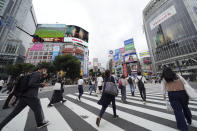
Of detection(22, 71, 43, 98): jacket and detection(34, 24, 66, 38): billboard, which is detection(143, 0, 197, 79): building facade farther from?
detection(34, 24, 66, 38): billboard

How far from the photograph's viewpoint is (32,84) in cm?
204

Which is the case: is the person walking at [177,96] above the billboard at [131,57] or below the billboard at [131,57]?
below

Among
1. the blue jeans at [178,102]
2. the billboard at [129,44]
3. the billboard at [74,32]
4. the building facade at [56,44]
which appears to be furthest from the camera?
the billboard at [74,32]

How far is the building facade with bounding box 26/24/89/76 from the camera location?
44.9 metres

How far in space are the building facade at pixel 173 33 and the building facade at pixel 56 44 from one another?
4190 cm

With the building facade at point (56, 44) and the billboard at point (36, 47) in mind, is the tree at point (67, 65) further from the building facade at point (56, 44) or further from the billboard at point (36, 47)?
the billboard at point (36, 47)

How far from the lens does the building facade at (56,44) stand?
44906 millimetres

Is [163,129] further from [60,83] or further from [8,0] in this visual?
[8,0]

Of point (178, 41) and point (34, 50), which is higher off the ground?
point (34, 50)

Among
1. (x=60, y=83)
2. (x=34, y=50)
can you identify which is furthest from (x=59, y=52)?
(x=60, y=83)

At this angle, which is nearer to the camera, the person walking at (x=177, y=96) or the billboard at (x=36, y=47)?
the person walking at (x=177, y=96)

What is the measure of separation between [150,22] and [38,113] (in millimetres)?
59636

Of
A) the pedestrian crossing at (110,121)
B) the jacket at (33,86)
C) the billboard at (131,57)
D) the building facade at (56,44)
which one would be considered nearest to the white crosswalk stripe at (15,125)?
the pedestrian crossing at (110,121)

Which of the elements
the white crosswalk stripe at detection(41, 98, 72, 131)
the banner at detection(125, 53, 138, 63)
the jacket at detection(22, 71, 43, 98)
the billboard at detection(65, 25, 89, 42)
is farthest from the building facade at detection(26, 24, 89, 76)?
the jacket at detection(22, 71, 43, 98)
